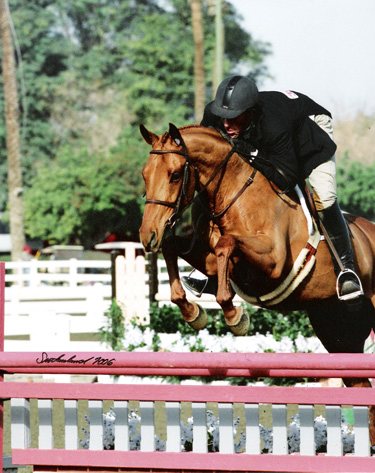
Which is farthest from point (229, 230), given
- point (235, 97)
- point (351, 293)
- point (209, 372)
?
point (209, 372)

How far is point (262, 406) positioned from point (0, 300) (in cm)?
134

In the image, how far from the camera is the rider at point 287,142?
18.4 ft

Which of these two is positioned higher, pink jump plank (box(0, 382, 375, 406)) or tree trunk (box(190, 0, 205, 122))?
tree trunk (box(190, 0, 205, 122))

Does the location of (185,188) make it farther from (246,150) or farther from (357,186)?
(357,186)

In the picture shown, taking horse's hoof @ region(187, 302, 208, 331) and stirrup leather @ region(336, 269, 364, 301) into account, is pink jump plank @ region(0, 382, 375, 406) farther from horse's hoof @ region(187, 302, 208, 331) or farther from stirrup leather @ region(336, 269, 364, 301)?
stirrup leather @ region(336, 269, 364, 301)

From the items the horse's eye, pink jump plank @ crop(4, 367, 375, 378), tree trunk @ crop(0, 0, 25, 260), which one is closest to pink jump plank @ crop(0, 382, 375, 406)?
pink jump plank @ crop(4, 367, 375, 378)

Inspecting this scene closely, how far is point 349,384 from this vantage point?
246 inches

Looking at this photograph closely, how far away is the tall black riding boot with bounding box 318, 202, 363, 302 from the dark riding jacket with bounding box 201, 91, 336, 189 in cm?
28

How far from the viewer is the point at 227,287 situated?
5.16 meters

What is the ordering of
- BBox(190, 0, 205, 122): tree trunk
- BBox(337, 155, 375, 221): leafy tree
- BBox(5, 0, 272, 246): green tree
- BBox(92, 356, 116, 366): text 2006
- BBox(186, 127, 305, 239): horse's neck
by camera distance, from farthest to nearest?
BBox(5, 0, 272, 246): green tree, BBox(337, 155, 375, 221): leafy tree, BBox(190, 0, 205, 122): tree trunk, BBox(186, 127, 305, 239): horse's neck, BBox(92, 356, 116, 366): text 2006

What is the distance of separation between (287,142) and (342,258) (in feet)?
2.52

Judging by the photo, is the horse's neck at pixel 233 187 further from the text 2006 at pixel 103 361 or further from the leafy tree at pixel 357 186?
the leafy tree at pixel 357 186

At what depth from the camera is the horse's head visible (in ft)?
16.8

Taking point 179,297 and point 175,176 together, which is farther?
point 179,297
